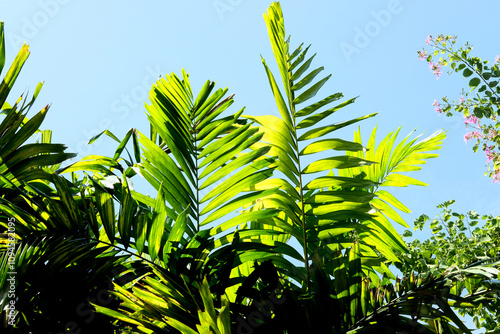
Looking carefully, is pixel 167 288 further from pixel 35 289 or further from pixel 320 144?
pixel 320 144


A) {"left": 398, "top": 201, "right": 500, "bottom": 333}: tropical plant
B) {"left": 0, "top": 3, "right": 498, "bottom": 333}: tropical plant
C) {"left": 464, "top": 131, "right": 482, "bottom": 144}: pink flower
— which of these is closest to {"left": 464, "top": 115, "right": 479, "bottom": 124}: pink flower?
{"left": 464, "top": 131, "right": 482, "bottom": 144}: pink flower

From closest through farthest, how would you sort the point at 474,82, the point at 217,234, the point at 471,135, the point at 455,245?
the point at 217,234 → the point at 455,245 → the point at 474,82 → the point at 471,135

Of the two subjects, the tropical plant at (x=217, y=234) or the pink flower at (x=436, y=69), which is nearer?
the tropical plant at (x=217, y=234)

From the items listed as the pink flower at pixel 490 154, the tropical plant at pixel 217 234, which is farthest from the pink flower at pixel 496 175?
the tropical plant at pixel 217 234

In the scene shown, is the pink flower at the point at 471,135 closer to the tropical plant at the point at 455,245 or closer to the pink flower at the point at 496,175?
the pink flower at the point at 496,175

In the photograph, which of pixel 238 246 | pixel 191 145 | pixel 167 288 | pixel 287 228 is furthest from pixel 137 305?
pixel 191 145

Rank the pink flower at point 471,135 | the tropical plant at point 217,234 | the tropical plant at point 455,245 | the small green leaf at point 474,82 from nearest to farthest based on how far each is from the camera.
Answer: the tropical plant at point 217,234 → the tropical plant at point 455,245 → the small green leaf at point 474,82 → the pink flower at point 471,135

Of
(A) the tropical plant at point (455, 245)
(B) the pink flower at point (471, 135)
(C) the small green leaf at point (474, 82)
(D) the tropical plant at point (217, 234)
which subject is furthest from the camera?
(B) the pink flower at point (471, 135)

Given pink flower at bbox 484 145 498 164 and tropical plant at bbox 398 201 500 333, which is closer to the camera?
tropical plant at bbox 398 201 500 333

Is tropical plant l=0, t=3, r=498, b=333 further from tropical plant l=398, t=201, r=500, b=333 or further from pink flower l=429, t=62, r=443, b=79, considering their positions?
pink flower l=429, t=62, r=443, b=79

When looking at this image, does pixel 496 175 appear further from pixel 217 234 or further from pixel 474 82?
pixel 217 234

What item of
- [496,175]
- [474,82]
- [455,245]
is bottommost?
[455,245]

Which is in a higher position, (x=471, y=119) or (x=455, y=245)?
Answer: (x=471, y=119)

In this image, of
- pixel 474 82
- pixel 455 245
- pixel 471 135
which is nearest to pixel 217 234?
pixel 455 245
